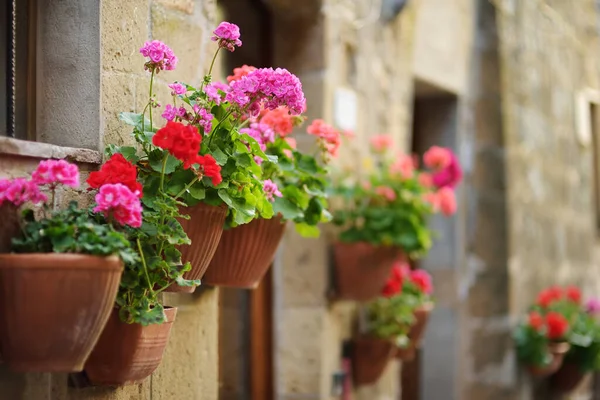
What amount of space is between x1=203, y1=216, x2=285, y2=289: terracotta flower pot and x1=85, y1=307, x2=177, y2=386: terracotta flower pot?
659 millimetres

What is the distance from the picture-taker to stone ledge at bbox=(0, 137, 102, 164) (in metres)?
2.35

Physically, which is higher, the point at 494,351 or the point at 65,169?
the point at 65,169

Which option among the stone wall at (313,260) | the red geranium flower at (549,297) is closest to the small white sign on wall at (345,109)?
the stone wall at (313,260)

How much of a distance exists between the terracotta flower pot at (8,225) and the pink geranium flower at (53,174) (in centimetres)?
11

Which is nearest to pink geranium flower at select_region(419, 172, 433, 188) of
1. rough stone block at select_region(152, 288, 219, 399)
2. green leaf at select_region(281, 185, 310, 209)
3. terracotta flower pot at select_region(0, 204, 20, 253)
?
green leaf at select_region(281, 185, 310, 209)

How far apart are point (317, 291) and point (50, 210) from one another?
2.30 m

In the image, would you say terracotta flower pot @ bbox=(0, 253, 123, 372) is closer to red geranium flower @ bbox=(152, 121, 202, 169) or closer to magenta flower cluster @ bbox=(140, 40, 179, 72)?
red geranium flower @ bbox=(152, 121, 202, 169)

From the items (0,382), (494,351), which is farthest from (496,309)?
(0,382)

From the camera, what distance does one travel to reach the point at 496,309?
6918mm

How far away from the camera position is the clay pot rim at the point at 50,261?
7.16 ft

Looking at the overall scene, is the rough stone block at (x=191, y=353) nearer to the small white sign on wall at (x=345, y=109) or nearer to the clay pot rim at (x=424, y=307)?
the small white sign on wall at (x=345, y=109)

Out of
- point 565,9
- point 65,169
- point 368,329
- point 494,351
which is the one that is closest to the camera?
point 65,169

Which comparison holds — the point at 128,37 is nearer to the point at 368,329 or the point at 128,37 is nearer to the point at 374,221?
the point at 374,221

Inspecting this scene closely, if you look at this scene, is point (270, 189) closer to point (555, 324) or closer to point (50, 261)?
point (50, 261)
